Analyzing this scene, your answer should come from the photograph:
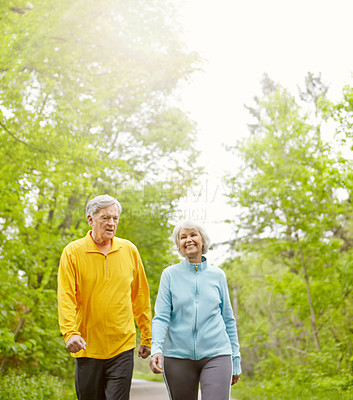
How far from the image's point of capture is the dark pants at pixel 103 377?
4.03 metres

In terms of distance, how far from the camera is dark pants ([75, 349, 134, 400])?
159 inches

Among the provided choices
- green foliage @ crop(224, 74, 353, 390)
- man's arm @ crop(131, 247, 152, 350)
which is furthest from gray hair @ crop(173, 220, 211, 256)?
green foliage @ crop(224, 74, 353, 390)

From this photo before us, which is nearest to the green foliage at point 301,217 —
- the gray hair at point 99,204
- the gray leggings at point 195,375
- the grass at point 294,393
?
the grass at point 294,393

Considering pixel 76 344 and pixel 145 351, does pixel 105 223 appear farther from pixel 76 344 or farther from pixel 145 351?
pixel 145 351

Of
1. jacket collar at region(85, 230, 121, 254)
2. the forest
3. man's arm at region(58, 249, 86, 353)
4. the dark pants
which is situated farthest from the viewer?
the forest

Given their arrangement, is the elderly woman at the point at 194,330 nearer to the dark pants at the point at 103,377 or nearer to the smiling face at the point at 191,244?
the smiling face at the point at 191,244

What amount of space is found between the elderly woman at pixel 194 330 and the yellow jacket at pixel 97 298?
1.10 ft

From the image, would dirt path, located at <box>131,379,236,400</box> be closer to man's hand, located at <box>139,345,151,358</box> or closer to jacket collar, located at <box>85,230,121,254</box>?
man's hand, located at <box>139,345,151,358</box>

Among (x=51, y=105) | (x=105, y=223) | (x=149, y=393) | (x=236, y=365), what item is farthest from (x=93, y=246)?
(x=149, y=393)

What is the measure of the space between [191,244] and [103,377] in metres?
1.22

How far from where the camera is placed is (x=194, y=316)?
388 centimetres

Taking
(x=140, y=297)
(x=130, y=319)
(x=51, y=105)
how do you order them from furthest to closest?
(x=51, y=105)
(x=140, y=297)
(x=130, y=319)

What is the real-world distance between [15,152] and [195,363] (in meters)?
8.26

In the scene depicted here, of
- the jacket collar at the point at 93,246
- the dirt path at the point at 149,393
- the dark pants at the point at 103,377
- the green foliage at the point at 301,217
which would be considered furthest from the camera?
the dirt path at the point at 149,393
